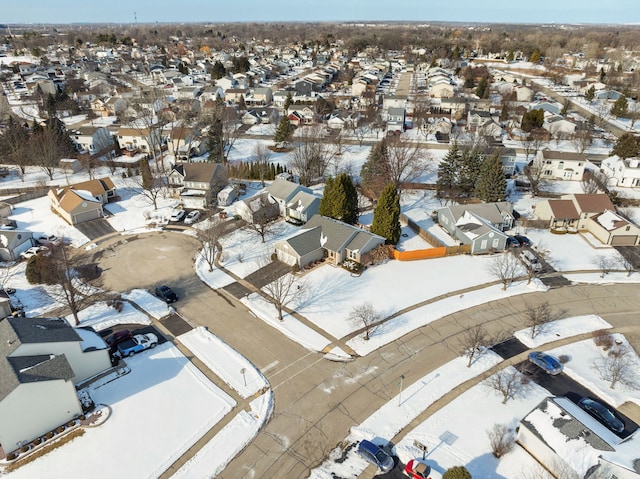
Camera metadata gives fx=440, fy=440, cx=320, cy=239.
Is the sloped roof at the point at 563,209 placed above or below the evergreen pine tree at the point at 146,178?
below

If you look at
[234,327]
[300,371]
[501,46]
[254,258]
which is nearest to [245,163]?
[254,258]

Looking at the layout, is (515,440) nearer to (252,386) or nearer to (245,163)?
(252,386)

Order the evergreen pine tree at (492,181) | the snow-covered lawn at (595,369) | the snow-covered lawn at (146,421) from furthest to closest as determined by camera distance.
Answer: the evergreen pine tree at (492,181) < the snow-covered lawn at (595,369) < the snow-covered lawn at (146,421)

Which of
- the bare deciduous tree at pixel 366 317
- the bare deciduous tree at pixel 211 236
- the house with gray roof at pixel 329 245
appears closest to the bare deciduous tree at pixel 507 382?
the bare deciduous tree at pixel 366 317

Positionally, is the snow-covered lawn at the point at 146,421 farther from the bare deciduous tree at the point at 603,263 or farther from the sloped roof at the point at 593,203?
the sloped roof at the point at 593,203

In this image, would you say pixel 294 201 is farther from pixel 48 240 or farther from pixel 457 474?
pixel 457 474

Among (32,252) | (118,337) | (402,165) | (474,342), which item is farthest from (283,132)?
(474,342)

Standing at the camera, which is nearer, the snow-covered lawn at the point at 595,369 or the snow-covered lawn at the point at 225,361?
the snow-covered lawn at the point at 595,369
